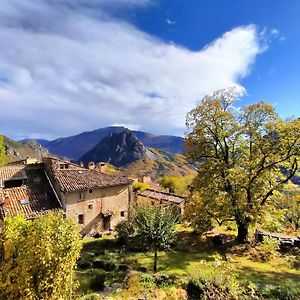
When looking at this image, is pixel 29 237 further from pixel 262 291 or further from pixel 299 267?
pixel 299 267

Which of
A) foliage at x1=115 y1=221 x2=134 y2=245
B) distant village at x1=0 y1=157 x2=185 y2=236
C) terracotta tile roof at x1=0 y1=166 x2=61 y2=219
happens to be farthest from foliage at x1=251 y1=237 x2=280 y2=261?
terracotta tile roof at x1=0 y1=166 x2=61 y2=219

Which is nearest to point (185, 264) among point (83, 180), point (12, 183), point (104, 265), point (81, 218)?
point (104, 265)

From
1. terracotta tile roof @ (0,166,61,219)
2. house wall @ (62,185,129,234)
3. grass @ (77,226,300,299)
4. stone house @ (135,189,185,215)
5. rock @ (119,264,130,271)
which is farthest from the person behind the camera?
stone house @ (135,189,185,215)

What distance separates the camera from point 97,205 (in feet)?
114

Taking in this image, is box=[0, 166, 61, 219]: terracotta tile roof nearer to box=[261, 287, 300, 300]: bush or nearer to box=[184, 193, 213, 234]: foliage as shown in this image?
box=[184, 193, 213, 234]: foliage

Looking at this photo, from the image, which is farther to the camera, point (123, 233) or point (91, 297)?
point (123, 233)

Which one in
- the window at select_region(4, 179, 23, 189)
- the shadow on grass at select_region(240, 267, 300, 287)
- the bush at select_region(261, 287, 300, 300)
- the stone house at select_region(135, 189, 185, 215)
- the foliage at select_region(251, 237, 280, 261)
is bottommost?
the shadow on grass at select_region(240, 267, 300, 287)

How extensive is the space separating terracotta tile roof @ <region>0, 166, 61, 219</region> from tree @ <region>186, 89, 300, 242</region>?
1508 cm

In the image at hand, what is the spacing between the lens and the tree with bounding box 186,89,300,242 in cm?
2603

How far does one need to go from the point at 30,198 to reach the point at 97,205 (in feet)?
24.8

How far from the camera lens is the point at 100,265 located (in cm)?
2141

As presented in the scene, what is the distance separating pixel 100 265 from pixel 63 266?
42.5 ft

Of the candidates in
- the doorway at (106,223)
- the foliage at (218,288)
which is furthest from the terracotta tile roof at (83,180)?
the foliage at (218,288)

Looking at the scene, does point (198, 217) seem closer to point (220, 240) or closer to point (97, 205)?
point (220, 240)
